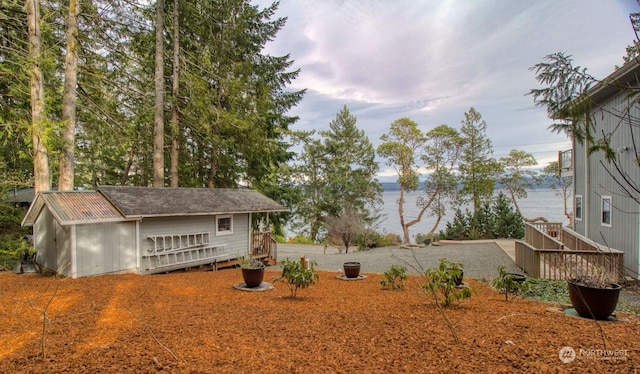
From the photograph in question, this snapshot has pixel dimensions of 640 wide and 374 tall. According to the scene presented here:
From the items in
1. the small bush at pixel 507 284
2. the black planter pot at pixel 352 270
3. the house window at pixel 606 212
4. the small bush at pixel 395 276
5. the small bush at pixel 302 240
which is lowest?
the small bush at pixel 302 240

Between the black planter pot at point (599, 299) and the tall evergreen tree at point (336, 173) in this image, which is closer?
the black planter pot at point (599, 299)

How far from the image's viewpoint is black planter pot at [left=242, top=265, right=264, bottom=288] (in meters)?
7.81

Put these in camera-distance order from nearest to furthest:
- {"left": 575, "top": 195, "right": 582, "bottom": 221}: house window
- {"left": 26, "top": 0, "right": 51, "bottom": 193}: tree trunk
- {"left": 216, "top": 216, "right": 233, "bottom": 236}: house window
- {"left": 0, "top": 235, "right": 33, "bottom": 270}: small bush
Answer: {"left": 26, "top": 0, "right": 51, "bottom": 193}: tree trunk
{"left": 0, "top": 235, "right": 33, "bottom": 270}: small bush
{"left": 216, "top": 216, "right": 233, "bottom": 236}: house window
{"left": 575, "top": 195, "right": 582, "bottom": 221}: house window

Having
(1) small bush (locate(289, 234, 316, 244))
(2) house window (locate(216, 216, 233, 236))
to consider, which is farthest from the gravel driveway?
(1) small bush (locate(289, 234, 316, 244))

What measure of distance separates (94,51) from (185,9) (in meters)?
5.08

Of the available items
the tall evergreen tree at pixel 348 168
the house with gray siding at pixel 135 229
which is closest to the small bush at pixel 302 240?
the tall evergreen tree at pixel 348 168

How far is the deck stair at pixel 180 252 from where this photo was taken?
10.4 m

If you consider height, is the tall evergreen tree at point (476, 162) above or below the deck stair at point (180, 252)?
above

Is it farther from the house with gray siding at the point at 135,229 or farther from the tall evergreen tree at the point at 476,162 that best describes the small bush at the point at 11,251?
the tall evergreen tree at the point at 476,162

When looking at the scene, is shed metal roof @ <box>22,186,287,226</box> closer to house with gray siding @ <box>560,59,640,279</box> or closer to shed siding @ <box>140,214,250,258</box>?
shed siding @ <box>140,214,250,258</box>

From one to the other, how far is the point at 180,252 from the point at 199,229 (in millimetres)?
1053

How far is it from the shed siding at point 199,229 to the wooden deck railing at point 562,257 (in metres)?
10.3

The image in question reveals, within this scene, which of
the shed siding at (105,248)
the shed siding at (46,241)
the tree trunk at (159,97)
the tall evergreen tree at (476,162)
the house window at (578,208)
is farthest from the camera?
the tall evergreen tree at (476,162)

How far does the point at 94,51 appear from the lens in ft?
41.0
